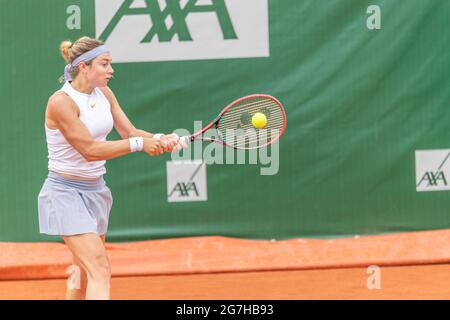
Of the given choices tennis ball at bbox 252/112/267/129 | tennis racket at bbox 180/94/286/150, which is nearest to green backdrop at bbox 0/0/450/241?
tennis racket at bbox 180/94/286/150

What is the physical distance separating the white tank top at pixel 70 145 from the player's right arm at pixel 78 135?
0.16 feet

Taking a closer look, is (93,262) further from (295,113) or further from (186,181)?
(295,113)

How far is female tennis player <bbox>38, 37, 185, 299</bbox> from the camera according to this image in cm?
360

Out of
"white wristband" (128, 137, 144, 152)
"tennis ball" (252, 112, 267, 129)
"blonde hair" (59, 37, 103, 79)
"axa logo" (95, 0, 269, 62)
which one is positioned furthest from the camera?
"axa logo" (95, 0, 269, 62)

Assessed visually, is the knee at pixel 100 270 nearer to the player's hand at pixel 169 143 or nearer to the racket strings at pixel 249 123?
the player's hand at pixel 169 143

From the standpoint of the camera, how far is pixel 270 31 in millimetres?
5734

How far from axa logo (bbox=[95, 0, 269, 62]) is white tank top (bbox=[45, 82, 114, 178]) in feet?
6.47

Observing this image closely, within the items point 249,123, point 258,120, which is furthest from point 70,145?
point 249,123

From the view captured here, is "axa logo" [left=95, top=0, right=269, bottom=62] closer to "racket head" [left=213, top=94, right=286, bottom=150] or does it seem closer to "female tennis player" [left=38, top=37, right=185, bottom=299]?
"racket head" [left=213, top=94, right=286, bottom=150]

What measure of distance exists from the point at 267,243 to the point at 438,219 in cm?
106

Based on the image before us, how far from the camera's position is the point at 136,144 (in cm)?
367

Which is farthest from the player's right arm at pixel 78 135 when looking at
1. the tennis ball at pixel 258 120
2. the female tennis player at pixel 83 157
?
the tennis ball at pixel 258 120

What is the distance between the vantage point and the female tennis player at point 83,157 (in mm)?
3598

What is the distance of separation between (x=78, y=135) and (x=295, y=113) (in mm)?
2375
